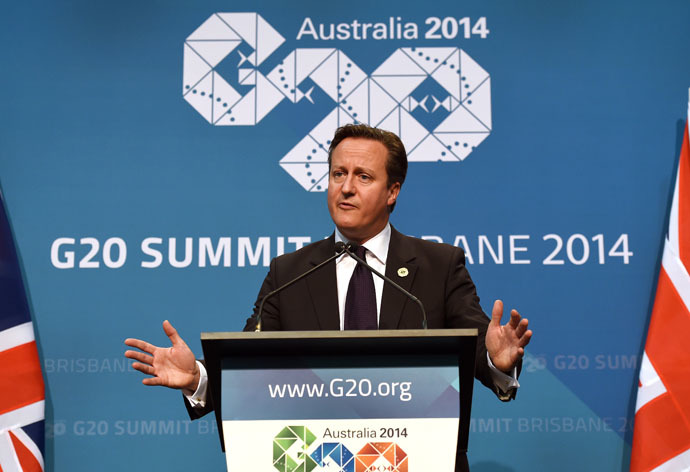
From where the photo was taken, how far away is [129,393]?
3.12m

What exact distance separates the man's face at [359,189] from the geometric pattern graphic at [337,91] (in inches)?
35.3

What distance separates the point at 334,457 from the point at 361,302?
81cm

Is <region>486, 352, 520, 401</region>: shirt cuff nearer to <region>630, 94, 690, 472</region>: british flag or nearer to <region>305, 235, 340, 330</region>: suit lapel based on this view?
<region>305, 235, 340, 330</region>: suit lapel

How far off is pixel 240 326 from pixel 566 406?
1.47 meters

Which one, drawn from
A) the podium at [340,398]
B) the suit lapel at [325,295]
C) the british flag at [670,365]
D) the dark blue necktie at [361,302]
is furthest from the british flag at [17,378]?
the british flag at [670,365]

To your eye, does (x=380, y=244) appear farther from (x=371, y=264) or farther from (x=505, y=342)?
(x=505, y=342)

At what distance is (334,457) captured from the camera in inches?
56.9

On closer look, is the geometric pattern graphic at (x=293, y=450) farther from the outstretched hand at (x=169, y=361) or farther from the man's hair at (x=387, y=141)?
the man's hair at (x=387, y=141)

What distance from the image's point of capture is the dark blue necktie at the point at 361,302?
2.18 m

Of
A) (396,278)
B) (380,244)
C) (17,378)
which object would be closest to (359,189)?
(380,244)

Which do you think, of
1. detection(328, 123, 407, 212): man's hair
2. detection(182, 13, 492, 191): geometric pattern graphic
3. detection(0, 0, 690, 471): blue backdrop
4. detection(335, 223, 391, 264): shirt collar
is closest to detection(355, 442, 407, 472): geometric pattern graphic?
detection(335, 223, 391, 264): shirt collar

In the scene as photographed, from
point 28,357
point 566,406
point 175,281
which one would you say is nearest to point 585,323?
point 566,406

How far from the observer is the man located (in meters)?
2.18

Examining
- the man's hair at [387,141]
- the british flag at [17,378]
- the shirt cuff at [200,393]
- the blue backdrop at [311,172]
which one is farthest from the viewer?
the blue backdrop at [311,172]
